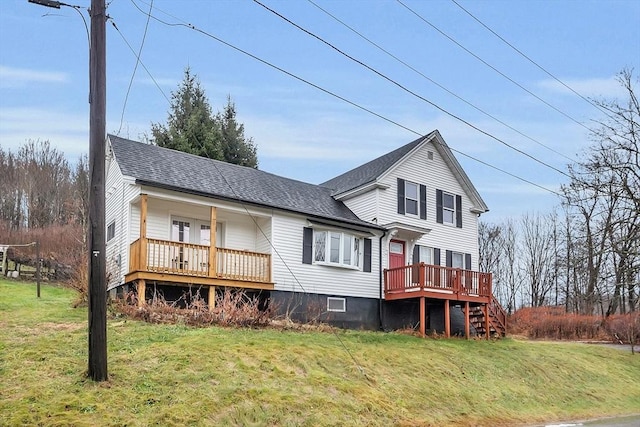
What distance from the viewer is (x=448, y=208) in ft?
93.3

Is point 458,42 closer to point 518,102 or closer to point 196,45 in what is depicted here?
point 518,102

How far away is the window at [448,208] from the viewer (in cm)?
2822

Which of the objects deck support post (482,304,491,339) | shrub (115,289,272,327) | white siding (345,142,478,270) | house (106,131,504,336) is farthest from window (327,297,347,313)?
deck support post (482,304,491,339)

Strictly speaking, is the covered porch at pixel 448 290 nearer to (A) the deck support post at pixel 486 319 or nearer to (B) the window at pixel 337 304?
(A) the deck support post at pixel 486 319

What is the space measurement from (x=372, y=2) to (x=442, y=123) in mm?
15502

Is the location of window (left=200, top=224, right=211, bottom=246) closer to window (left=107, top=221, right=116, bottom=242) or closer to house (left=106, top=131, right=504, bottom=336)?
house (left=106, top=131, right=504, bottom=336)

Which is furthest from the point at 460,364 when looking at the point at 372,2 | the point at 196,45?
the point at 196,45

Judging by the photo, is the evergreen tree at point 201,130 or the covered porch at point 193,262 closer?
the covered porch at point 193,262

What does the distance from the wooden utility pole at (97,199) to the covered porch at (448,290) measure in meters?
14.1

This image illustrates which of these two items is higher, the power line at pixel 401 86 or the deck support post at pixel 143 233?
the power line at pixel 401 86

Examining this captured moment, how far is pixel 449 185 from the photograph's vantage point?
93.7ft

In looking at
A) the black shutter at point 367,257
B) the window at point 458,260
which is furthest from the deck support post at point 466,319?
the black shutter at point 367,257

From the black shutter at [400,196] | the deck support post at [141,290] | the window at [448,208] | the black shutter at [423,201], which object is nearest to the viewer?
the deck support post at [141,290]

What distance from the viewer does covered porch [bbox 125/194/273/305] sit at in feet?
59.8
